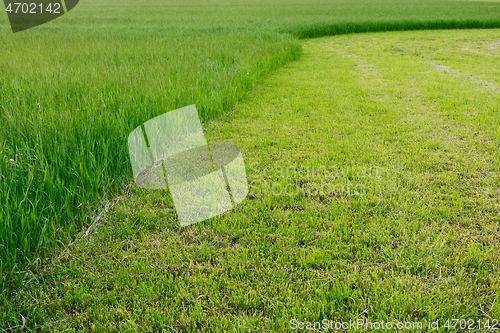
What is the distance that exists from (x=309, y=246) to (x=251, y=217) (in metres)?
0.56

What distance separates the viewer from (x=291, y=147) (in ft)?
14.4

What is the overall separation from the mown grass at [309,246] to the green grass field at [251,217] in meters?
0.01

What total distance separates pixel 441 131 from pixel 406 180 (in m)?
1.75

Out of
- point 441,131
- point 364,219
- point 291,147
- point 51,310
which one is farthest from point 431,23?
point 51,310

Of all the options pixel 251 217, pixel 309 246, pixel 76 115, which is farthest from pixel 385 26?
pixel 309 246

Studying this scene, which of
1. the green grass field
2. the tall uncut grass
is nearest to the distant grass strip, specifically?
the tall uncut grass

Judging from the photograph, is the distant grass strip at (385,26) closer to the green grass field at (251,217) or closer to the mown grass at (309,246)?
the green grass field at (251,217)

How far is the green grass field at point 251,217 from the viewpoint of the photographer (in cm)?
205

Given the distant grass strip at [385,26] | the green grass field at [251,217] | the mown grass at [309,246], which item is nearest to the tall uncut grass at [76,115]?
the green grass field at [251,217]

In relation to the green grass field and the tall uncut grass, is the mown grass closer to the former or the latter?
the green grass field

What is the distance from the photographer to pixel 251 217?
292 cm

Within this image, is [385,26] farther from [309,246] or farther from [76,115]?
[309,246]

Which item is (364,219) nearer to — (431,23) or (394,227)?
(394,227)

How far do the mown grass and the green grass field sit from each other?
0.04 ft
